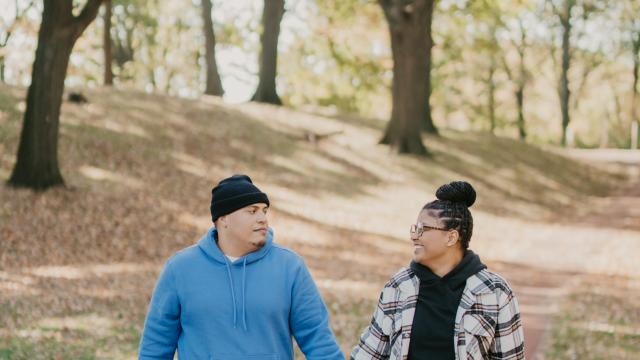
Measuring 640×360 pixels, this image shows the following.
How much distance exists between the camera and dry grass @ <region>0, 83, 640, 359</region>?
38.8 ft

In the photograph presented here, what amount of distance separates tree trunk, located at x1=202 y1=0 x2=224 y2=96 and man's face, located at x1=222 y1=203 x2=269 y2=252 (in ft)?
93.2

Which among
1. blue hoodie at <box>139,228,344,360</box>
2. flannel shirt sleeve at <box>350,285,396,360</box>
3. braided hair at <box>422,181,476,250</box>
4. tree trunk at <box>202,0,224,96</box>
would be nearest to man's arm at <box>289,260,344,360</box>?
blue hoodie at <box>139,228,344,360</box>

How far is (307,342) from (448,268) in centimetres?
75

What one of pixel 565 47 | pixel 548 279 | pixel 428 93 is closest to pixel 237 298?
pixel 548 279

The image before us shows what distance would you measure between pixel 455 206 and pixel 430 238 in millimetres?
187

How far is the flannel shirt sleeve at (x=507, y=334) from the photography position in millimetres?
3938

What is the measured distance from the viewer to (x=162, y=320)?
4141 mm

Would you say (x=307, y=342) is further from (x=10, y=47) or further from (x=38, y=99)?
(x=10, y=47)

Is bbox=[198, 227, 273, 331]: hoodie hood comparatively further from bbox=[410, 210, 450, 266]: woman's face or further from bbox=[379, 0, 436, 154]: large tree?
bbox=[379, 0, 436, 154]: large tree

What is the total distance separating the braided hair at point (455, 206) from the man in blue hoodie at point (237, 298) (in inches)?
27.7

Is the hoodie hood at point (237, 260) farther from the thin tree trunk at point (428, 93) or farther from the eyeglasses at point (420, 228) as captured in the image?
the thin tree trunk at point (428, 93)

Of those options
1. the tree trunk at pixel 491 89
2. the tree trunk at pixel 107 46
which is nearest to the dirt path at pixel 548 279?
the tree trunk at pixel 107 46

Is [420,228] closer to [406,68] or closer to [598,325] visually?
[598,325]

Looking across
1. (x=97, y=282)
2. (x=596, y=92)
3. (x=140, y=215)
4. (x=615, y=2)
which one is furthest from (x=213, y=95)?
(x=596, y=92)
